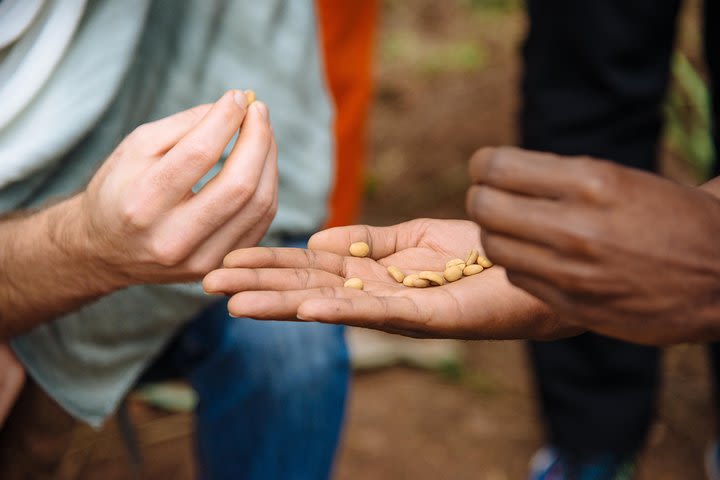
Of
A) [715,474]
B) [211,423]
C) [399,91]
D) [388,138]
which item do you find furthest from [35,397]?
[399,91]

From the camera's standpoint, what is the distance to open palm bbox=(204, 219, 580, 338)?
0.78m

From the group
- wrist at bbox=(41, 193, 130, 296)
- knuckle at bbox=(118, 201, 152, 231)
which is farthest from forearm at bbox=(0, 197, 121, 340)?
knuckle at bbox=(118, 201, 152, 231)

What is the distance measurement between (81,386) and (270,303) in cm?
54

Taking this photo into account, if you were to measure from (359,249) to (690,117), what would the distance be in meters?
1.68

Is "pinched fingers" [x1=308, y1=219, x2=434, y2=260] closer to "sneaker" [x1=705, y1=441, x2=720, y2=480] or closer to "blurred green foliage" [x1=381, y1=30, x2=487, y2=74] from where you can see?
"sneaker" [x1=705, y1=441, x2=720, y2=480]

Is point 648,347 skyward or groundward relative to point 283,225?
groundward

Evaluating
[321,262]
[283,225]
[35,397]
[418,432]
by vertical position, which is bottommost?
[418,432]

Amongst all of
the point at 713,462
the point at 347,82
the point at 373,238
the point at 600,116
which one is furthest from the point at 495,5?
the point at 373,238

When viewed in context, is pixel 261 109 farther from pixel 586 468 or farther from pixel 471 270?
pixel 586 468

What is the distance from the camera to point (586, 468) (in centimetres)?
169

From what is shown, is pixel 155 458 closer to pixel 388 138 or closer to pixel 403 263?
pixel 403 263

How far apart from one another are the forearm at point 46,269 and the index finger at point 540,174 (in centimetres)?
50

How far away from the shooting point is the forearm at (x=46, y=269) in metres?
0.94

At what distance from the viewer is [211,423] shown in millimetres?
1283
